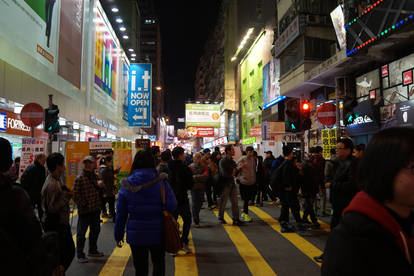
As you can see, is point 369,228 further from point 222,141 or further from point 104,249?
point 222,141

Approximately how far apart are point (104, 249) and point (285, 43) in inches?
664

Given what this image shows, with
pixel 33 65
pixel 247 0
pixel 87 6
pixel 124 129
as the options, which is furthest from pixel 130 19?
pixel 33 65

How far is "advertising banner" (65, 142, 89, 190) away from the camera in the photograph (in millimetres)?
11524

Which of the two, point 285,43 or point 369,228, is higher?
point 285,43

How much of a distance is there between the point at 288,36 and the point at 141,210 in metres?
17.7

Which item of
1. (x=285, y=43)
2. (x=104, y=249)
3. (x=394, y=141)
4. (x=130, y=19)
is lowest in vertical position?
(x=104, y=249)

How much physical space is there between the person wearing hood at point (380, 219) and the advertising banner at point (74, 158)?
1161 cm

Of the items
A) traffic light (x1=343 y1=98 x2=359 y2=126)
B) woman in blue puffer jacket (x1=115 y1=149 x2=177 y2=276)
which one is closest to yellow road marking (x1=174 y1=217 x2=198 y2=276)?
woman in blue puffer jacket (x1=115 y1=149 x2=177 y2=276)

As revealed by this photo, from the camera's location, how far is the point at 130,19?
43656 millimetres

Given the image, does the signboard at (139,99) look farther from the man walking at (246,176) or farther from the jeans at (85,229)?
the jeans at (85,229)

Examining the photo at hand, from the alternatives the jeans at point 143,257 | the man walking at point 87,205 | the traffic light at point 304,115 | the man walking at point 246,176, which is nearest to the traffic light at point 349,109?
the traffic light at point 304,115

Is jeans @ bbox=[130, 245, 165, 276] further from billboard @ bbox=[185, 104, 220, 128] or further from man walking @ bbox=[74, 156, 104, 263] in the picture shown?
billboard @ bbox=[185, 104, 220, 128]

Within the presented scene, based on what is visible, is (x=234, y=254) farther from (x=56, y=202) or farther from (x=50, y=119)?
(x=50, y=119)

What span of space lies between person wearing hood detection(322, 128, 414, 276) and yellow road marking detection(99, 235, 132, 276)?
446 centimetres
